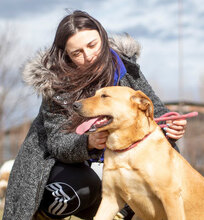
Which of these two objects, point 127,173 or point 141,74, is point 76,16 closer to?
point 141,74

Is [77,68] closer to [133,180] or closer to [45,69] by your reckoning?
[45,69]

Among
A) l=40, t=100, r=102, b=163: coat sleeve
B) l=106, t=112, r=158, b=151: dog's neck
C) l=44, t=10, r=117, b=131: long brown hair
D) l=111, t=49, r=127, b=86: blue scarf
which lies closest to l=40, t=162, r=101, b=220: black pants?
l=40, t=100, r=102, b=163: coat sleeve

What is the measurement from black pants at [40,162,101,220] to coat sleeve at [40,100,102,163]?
5.2 inches

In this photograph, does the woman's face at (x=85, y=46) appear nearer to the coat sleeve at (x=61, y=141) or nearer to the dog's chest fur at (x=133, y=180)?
the coat sleeve at (x=61, y=141)

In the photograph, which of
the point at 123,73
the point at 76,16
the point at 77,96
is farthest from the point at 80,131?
the point at 76,16

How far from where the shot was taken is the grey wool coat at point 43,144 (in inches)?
140

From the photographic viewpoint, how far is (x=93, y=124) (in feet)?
10.1

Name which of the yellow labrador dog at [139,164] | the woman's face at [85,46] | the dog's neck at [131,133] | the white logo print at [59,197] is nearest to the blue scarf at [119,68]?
the woman's face at [85,46]

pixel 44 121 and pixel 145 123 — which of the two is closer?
pixel 145 123

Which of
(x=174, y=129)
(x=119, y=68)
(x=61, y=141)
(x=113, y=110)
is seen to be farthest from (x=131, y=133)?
(x=119, y=68)

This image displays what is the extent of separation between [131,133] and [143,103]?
0.25 meters

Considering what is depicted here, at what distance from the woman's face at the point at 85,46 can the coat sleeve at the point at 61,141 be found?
0.54 meters

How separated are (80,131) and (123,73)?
3.42 feet

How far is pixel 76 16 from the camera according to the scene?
3.82 metres
